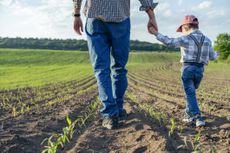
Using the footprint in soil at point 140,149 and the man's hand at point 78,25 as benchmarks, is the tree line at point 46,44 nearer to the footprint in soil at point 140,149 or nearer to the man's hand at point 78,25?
the man's hand at point 78,25

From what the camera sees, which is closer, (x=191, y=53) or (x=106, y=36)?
(x=106, y=36)

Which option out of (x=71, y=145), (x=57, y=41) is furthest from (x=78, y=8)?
(x=57, y=41)

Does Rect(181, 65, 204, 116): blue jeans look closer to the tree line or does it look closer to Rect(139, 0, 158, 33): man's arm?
Rect(139, 0, 158, 33): man's arm

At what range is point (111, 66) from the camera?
21.1ft

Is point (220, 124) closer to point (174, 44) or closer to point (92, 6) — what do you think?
point (174, 44)

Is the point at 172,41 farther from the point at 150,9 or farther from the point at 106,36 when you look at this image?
the point at 106,36

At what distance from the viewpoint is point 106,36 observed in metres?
6.13

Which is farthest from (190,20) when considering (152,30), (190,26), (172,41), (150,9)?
(150,9)

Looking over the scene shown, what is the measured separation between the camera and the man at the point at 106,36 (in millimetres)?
5977

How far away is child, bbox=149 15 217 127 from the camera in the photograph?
687cm

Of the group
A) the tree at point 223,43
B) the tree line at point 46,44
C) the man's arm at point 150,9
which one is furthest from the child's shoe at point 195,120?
the tree line at point 46,44

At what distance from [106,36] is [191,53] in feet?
4.70

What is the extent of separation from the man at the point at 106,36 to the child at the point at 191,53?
32.2 inches

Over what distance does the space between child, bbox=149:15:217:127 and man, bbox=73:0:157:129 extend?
0.82m
